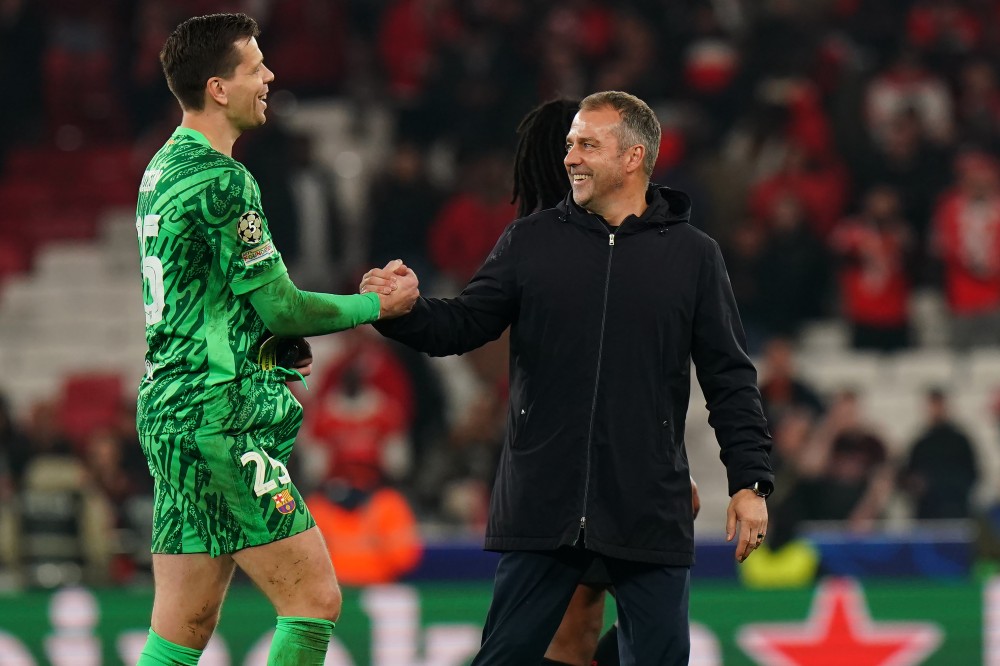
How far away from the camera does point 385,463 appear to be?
1180 cm

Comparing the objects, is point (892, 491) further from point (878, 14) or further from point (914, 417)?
point (878, 14)

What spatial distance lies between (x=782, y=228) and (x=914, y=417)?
177 centimetres

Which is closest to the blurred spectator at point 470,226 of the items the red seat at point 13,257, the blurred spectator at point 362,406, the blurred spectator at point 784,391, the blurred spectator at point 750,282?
the blurred spectator at point 362,406

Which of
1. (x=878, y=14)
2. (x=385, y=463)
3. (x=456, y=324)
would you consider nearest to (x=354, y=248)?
(x=385, y=463)

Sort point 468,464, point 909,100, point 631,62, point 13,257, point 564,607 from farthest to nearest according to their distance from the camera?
point 13,257
point 631,62
point 909,100
point 468,464
point 564,607

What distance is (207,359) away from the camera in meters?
4.50

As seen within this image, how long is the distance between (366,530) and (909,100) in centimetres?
643

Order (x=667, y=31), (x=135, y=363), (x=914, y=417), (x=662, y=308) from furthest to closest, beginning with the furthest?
(x=667, y=31) → (x=135, y=363) → (x=914, y=417) → (x=662, y=308)

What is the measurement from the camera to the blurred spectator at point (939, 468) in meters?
11.3

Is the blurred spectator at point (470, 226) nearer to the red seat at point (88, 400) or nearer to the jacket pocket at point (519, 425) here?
the red seat at point (88, 400)

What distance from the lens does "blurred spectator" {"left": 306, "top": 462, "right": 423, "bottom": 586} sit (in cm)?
1020

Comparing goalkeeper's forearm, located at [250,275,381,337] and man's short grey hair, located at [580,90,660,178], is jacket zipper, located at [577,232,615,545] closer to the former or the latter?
man's short grey hair, located at [580,90,660,178]

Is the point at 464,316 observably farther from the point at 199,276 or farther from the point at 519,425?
the point at 199,276

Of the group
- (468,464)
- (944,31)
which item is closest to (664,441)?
(468,464)
